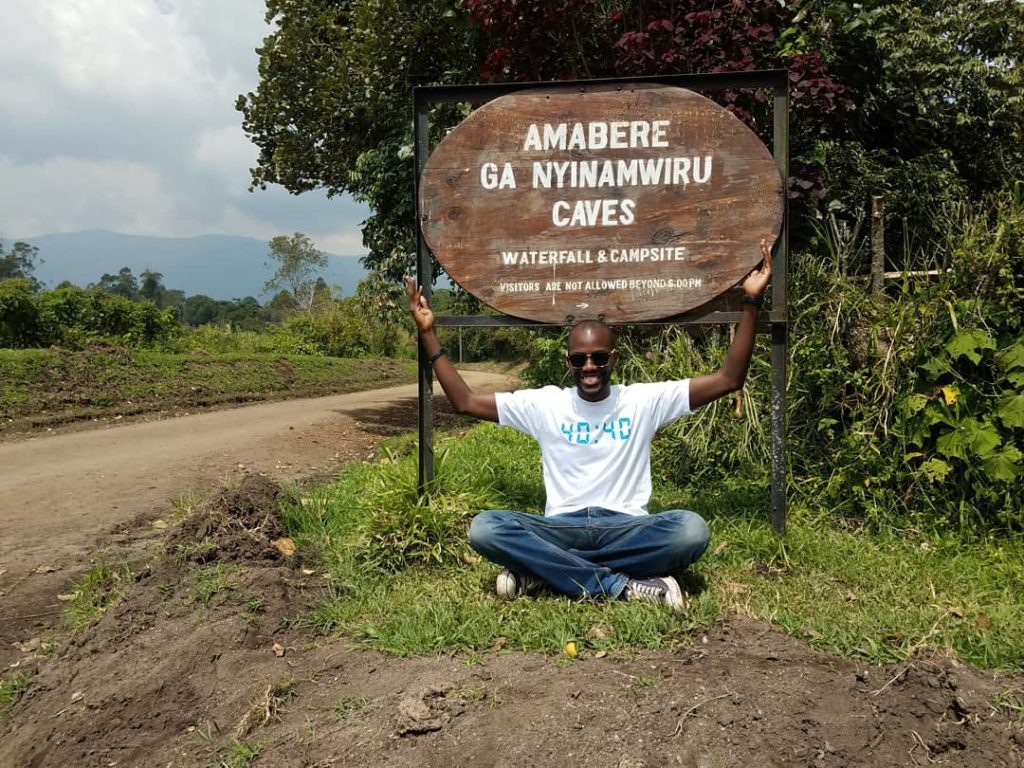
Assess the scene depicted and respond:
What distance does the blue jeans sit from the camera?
3.42 meters

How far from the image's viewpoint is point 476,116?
13.8 feet

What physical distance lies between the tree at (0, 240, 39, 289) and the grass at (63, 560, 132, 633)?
259 feet

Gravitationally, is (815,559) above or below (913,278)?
below

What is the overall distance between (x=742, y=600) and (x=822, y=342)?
2.15 m

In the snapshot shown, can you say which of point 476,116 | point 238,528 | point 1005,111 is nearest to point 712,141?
point 476,116

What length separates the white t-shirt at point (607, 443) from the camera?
3514mm

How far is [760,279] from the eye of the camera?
12.4 ft

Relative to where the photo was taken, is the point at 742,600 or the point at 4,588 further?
the point at 4,588

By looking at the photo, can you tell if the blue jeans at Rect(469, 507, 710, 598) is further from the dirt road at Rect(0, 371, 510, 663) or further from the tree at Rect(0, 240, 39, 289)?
the tree at Rect(0, 240, 39, 289)

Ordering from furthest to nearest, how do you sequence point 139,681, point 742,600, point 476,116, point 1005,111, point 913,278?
point 1005,111, point 913,278, point 476,116, point 742,600, point 139,681

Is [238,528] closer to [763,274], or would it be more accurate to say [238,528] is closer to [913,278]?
[763,274]

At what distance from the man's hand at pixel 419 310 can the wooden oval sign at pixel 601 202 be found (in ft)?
0.92

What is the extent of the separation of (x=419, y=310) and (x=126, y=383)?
11.0m

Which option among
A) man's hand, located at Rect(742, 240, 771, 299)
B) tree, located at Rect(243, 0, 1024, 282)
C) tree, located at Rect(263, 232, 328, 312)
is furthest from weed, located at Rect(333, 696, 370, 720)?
tree, located at Rect(263, 232, 328, 312)
